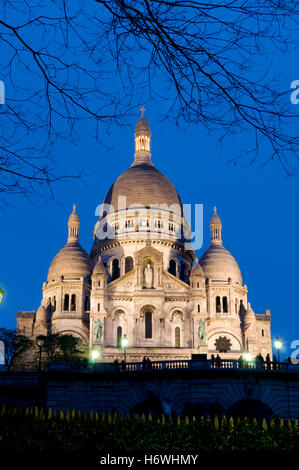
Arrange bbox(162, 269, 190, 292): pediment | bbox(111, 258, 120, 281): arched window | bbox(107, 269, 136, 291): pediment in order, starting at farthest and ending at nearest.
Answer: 1. bbox(111, 258, 120, 281): arched window
2. bbox(162, 269, 190, 292): pediment
3. bbox(107, 269, 136, 291): pediment

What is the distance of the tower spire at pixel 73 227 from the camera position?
90650 millimetres

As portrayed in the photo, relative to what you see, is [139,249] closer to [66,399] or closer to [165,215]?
[165,215]

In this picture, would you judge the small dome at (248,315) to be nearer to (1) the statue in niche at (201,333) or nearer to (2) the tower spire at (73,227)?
(1) the statue in niche at (201,333)

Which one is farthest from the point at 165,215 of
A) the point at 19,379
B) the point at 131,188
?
the point at 19,379

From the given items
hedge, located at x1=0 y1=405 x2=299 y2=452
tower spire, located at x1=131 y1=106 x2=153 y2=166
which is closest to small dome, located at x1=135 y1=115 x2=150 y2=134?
tower spire, located at x1=131 y1=106 x2=153 y2=166

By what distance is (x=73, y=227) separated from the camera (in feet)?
302

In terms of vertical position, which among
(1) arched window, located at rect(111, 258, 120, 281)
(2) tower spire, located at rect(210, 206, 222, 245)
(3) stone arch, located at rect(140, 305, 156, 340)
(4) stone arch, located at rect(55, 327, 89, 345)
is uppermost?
(2) tower spire, located at rect(210, 206, 222, 245)

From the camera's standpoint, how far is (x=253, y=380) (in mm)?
34844

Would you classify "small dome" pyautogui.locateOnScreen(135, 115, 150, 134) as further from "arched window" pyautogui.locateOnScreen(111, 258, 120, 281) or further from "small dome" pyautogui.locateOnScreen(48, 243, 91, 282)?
"arched window" pyautogui.locateOnScreen(111, 258, 120, 281)

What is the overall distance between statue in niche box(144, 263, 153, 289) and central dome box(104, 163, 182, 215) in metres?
14.9

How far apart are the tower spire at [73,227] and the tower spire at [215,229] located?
2050cm

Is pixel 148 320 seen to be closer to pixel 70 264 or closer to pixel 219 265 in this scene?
pixel 219 265

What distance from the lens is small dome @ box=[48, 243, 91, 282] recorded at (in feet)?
270

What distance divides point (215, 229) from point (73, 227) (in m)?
21.7
